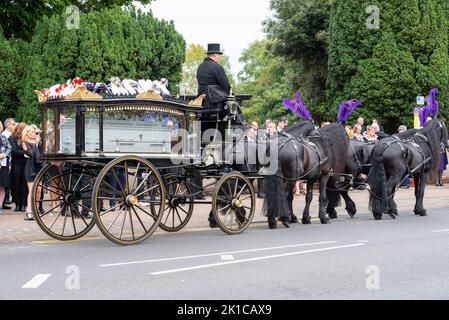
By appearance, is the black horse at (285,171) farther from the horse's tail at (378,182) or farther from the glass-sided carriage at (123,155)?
the horse's tail at (378,182)

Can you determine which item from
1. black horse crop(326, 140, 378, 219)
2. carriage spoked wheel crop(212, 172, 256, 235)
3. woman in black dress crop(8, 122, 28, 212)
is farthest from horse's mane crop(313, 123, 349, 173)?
woman in black dress crop(8, 122, 28, 212)

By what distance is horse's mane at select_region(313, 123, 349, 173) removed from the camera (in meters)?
14.4

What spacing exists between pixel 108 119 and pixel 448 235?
5613 millimetres

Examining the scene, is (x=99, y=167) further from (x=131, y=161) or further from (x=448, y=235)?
(x=448, y=235)

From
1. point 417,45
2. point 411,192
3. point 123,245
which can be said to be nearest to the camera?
point 123,245

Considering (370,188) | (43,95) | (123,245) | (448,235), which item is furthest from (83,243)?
(370,188)

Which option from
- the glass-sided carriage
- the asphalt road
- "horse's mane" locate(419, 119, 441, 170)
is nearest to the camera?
the asphalt road

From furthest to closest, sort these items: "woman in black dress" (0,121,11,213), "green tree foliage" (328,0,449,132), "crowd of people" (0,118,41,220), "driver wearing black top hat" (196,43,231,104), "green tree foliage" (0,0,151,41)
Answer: "green tree foliage" (328,0,449,132) → "green tree foliage" (0,0,151,41) → "woman in black dress" (0,121,11,213) → "crowd of people" (0,118,41,220) → "driver wearing black top hat" (196,43,231,104)

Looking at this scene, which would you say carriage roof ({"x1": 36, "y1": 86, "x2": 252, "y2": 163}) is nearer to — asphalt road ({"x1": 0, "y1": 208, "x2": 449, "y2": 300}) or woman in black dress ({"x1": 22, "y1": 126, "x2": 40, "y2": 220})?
asphalt road ({"x1": 0, "y1": 208, "x2": 449, "y2": 300})

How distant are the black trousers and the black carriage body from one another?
4.83 meters

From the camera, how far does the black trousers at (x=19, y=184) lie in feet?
50.7

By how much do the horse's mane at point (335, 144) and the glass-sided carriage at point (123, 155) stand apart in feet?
10.1

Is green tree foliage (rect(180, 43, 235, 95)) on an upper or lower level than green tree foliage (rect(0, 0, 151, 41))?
upper

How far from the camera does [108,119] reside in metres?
10.6
